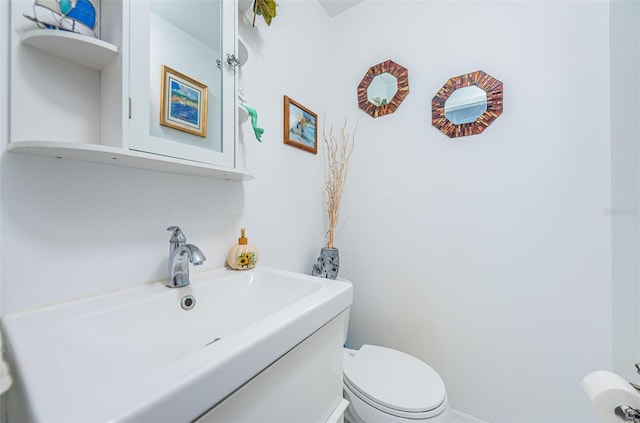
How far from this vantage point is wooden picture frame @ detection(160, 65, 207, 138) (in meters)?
0.70

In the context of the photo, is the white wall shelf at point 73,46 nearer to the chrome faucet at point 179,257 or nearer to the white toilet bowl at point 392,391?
the chrome faucet at point 179,257

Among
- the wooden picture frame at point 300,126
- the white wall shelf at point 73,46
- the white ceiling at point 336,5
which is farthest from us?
the white ceiling at point 336,5

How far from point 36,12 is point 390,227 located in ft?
4.78

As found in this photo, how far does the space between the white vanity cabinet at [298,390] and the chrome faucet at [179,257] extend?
385mm

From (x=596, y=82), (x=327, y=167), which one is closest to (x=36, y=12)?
(x=327, y=167)

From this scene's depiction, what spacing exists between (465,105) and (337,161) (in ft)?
2.45

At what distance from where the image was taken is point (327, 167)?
159 cm

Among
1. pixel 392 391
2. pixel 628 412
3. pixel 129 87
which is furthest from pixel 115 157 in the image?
Result: pixel 628 412

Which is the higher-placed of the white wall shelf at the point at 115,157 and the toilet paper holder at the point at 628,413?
the white wall shelf at the point at 115,157

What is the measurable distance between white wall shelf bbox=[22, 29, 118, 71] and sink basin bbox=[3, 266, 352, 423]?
0.59 m

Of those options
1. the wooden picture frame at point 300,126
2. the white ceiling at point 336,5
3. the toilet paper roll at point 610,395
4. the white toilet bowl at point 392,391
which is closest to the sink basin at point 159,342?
the white toilet bowl at point 392,391

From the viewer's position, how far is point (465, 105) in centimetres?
119

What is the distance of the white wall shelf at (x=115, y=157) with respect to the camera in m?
0.49

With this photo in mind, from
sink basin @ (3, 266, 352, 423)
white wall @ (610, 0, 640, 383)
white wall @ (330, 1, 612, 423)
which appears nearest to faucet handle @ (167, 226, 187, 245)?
sink basin @ (3, 266, 352, 423)
